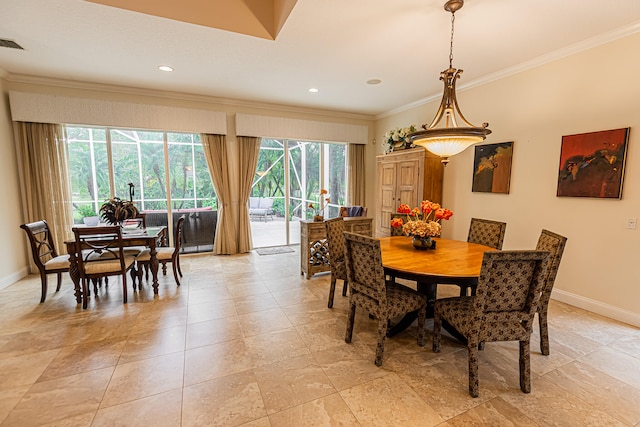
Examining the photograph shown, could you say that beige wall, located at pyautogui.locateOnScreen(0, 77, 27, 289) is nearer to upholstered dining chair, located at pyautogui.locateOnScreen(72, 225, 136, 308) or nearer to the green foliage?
the green foliage

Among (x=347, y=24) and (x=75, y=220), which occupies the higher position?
(x=347, y=24)

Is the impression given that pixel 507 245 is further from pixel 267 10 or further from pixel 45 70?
pixel 45 70

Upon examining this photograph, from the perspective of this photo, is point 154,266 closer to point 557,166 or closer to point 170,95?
point 170,95

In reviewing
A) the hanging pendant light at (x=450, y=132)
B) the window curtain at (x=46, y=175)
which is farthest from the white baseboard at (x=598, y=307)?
the window curtain at (x=46, y=175)

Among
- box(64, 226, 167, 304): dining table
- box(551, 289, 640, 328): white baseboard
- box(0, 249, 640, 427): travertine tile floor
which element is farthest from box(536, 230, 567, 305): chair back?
box(64, 226, 167, 304): dining table

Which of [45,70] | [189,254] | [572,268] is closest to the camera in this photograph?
[572,268]

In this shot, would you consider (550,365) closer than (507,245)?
Yes

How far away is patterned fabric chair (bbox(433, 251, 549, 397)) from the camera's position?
1777 mm

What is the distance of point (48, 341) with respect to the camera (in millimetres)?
2520

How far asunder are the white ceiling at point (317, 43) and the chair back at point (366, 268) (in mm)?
1971

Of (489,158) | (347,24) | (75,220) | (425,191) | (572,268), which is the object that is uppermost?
(347,24)

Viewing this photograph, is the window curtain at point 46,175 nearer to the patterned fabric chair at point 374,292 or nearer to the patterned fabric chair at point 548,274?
the patterned fabric chair at point 374,292

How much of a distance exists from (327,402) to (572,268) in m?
3.26

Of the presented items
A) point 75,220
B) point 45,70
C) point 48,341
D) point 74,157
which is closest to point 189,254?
point 75,220
